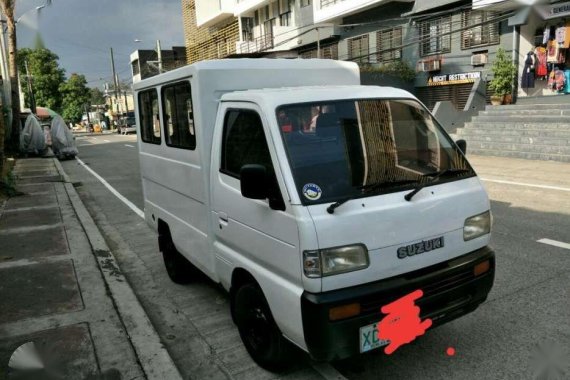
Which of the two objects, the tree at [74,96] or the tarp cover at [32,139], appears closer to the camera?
the tarp cover at [32,139]

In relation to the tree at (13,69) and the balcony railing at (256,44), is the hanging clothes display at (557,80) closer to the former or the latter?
the balcony railing at (256,44)

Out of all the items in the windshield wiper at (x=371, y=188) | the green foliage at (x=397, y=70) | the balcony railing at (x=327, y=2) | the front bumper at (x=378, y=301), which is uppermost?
the balcony railing at (x=327, y=2)

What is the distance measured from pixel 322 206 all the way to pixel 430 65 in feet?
65.4

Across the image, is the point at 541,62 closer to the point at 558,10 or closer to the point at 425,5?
the point at 558,10

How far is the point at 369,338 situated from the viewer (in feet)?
9.30

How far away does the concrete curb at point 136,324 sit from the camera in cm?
346

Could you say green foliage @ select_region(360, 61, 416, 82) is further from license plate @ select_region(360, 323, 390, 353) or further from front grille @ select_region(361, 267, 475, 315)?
license plate @ select_region(360, 323, 390, 353)

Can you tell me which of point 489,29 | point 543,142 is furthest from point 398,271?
point 489,29

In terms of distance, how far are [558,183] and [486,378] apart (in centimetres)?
779

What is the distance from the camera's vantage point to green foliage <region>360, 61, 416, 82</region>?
2162 cm

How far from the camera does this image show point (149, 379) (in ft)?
10.9

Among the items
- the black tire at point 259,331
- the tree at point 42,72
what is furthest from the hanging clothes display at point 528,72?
the tree at point 42,72

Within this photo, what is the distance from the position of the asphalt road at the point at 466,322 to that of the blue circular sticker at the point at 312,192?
1.35 m

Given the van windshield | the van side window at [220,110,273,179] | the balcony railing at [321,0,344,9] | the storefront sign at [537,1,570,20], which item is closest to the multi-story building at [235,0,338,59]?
the balcony railing at [321,0,344,9]
